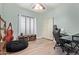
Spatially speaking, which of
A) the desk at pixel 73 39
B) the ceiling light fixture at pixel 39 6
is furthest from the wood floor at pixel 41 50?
the ceiling light fixture at pixel 39 6

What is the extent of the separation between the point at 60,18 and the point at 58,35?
0.28 m

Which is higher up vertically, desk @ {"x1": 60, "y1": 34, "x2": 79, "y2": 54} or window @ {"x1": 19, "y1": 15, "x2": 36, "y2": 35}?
window @ {"x1": 19, "y1": 15, "x2": 36, "y2": 35}

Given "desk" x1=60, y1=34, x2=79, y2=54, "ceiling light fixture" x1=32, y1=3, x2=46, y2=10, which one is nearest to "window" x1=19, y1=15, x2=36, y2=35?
"ceiling light fixture" x1=32, y1=3, x2=46, y2=10

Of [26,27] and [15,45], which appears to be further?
[26,27]

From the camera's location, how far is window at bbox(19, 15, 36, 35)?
81.0 inches

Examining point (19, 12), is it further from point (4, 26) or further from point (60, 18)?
point (60, 18)

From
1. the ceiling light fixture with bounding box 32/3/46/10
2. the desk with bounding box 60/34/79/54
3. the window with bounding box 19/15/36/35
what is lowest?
the desk with bounding box 60/34/79/54

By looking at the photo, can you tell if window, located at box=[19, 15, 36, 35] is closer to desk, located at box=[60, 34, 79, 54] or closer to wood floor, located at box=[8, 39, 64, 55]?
wood floor, located at box=[8, 39, 64, 55]

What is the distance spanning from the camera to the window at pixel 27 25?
2058mm

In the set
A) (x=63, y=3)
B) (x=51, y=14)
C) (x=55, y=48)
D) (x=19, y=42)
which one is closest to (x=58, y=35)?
(x=55, y=48)

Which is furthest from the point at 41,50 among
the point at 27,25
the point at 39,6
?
the point at 39,6

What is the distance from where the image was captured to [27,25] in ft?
6.93

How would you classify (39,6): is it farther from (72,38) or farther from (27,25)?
(72,38)
